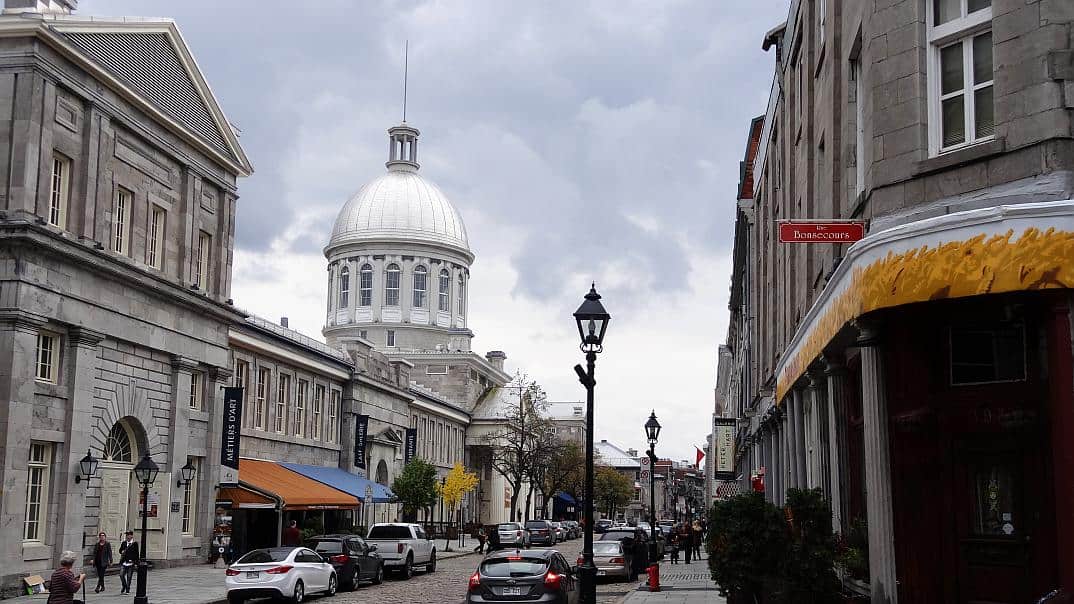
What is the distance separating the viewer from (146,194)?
35656mm

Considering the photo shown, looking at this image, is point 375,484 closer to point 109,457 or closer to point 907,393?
point 109,457

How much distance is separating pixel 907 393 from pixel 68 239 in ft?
78.0

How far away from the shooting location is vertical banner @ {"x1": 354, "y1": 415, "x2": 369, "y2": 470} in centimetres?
5794

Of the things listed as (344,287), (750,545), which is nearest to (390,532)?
(750,545)

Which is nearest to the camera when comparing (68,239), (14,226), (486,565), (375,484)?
(486,565)

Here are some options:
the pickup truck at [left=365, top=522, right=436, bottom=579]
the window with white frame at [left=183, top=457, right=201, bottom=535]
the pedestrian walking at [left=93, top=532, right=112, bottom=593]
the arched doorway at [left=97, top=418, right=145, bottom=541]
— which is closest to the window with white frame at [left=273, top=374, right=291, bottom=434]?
the window with white frame at [left=183, top=457, right=201, bottom=535]

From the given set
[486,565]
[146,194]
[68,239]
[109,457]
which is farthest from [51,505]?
[486,565]

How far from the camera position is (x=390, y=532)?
38656 millimetres

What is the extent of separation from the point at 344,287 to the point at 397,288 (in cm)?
667

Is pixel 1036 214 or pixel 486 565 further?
pixel 486 565

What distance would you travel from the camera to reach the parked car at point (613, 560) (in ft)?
118

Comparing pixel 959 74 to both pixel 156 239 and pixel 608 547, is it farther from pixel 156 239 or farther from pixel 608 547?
pixel 156 239

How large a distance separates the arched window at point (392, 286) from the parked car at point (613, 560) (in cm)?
7237

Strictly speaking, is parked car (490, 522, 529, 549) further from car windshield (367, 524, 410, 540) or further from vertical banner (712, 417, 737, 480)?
car windshield (367, 524, 410, 540)
